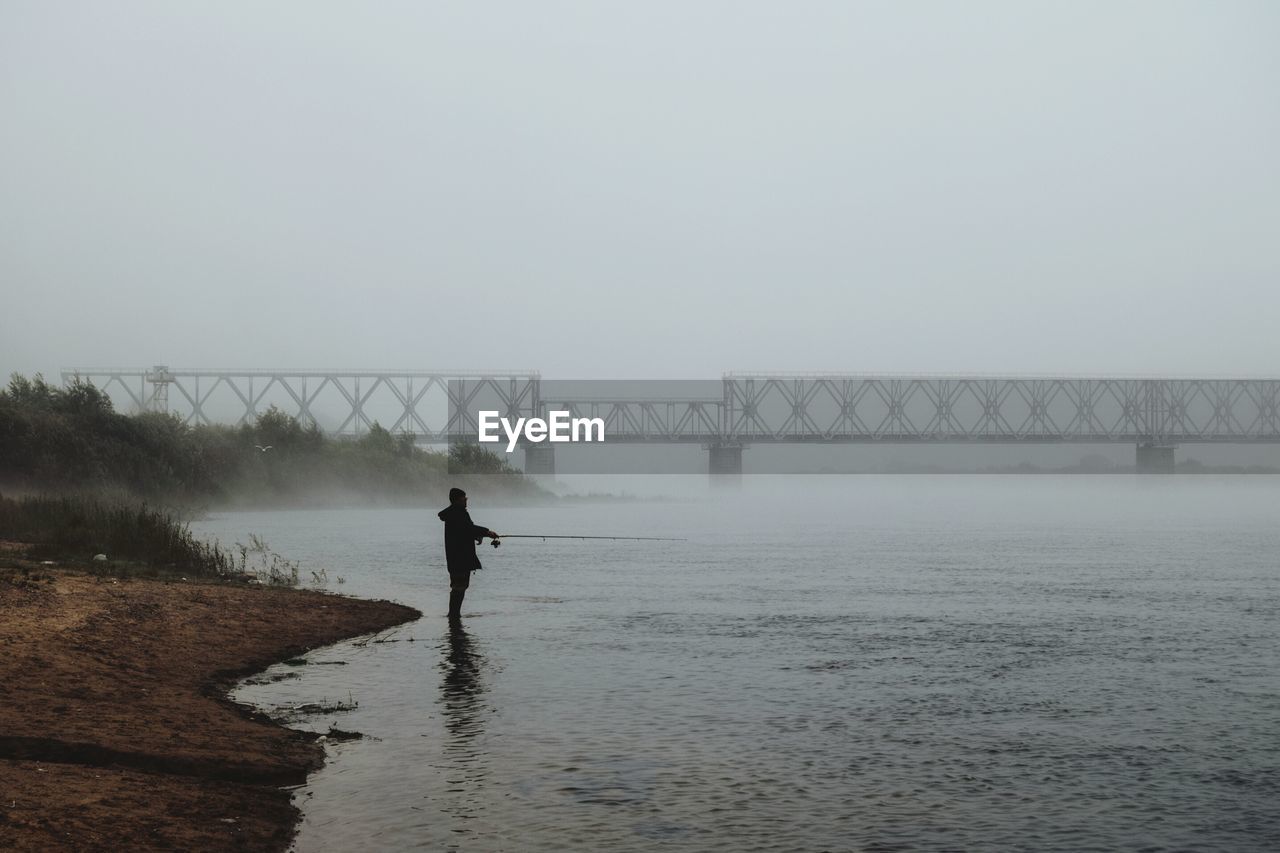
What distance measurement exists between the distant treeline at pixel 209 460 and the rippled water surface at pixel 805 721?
43.7 metres

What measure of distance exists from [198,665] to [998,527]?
210ft

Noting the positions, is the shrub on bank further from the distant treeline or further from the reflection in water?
the distant treeline

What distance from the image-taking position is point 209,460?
91.0 m

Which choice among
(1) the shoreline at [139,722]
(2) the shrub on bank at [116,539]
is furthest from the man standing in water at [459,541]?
(2) the shrub on bank at [116,539]

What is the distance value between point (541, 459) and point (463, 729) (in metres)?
128

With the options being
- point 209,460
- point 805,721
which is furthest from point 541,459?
point 805,721

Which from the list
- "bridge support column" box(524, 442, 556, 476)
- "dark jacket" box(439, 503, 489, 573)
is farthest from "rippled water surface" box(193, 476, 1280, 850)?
"bridge support column" box(524, 442, 556, 476)

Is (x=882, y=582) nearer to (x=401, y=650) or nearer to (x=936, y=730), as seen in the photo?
(x=401, y=650)

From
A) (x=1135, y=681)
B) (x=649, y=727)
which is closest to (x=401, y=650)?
(x=649, y=727)

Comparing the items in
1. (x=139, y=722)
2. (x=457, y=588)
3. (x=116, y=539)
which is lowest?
(x=139, y=722)

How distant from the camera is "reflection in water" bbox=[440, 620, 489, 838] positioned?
9.52 m

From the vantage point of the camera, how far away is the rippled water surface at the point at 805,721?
911 centimetres

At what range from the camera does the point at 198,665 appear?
14.8m

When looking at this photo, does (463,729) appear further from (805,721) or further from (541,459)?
(541,459)
